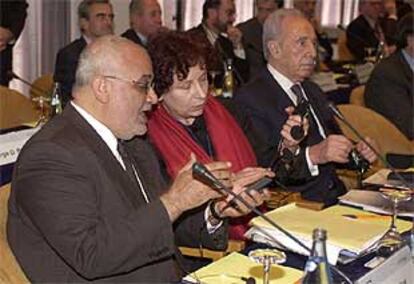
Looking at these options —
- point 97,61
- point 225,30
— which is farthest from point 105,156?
point 225,30

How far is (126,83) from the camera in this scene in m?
1.90

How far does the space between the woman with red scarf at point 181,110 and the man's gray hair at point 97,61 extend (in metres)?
0.54

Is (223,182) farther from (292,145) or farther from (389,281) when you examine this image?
(292,145)

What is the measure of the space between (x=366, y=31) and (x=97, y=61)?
6.43m

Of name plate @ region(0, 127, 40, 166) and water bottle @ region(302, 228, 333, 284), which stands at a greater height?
water bottle @ region(302, 228, 333, 284)

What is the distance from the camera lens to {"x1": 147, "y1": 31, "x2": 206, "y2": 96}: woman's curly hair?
2.43 m

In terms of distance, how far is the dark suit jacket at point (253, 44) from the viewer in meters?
6.14

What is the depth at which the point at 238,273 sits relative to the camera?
5.73 feet

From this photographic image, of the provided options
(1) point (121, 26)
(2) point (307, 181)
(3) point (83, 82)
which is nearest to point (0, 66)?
(1) point (121, 26)

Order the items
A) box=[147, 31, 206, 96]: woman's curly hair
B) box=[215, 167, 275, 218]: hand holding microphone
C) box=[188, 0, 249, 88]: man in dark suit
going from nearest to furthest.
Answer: box=[215, 167, 275, 218]: hand holding microphone → box=[147, 31, 206, 96]: woman's curly hair → box=[188, 0, 249, 88]: man in dark suit

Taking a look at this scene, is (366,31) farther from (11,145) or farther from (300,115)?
(11,145)

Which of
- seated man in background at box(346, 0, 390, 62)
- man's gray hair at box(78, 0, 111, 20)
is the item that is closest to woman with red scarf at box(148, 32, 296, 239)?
man's gray hair at box(78, 0, 111, 20)

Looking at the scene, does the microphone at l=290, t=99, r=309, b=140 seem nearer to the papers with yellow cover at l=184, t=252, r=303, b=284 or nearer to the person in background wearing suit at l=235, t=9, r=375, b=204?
the person in background wearing suit at l=235, t=9, r=375, b=204

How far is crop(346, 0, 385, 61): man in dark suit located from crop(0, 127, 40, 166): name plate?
4.80m
